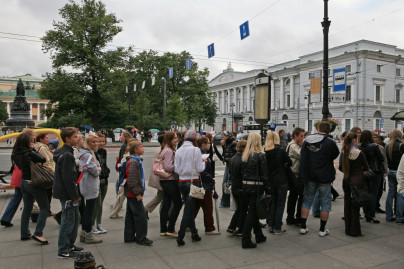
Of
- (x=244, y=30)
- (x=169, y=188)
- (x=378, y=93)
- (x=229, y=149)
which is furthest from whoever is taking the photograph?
(x=378, y=93)

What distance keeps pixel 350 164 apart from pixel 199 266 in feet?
10.8

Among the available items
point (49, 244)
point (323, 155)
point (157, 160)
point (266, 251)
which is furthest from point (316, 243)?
point (49, 244)

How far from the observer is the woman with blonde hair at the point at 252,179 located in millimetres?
5254

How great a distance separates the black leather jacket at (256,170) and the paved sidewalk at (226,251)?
1.00 meters

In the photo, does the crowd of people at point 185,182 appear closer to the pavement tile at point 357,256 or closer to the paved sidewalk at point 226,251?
the paved sidewalk at point 226,251

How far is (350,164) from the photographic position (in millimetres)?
6023

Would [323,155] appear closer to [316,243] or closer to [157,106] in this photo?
[316,243]

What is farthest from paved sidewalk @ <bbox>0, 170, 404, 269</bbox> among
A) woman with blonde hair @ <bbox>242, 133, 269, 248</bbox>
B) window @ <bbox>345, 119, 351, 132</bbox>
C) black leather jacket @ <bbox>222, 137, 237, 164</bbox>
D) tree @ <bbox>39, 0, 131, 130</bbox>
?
window @ <bbox>345, 119, 351, 132</bbox>

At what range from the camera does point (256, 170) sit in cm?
524

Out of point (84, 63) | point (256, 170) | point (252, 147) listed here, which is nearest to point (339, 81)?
point (252, 147)

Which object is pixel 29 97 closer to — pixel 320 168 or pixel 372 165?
pixel 372 165

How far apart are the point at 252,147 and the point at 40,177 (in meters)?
3.40

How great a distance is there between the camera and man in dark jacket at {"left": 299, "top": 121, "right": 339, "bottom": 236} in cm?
586

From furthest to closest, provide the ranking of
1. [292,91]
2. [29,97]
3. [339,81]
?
[29,97] → [292,91] → [339,81]
